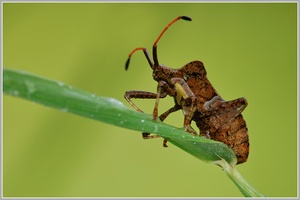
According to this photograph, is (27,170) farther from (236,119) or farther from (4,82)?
(4,82)

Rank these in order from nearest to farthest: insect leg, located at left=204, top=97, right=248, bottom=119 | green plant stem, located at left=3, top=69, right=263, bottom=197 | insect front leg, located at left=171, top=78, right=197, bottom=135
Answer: green plant stem, located at left=3, top=69, right=263, bottom=197, insect front leg, located at left=171, top=78, right=197, bottom=135, insect leg, located at left=204, top=97, right=248, bottom=119

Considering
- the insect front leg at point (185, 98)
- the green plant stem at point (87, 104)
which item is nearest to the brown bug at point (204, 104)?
the insect front leg at point (185, 98)

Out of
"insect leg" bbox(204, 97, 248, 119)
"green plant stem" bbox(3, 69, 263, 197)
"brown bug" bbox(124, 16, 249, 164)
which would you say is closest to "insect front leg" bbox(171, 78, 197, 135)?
"brown bug" bbox(124, 16, 249, 164)

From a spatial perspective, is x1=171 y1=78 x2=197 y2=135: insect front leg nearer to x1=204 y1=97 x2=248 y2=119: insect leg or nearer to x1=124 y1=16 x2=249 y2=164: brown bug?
x1=124 y1=16 x2=249 y2=164: brown bug

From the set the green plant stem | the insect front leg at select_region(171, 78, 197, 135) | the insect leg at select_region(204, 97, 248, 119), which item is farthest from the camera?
the insect leg at select_region(204, 97, 248, 119)

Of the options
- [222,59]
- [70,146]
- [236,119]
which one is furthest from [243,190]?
[222,59]

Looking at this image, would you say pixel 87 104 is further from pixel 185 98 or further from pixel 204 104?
pixel 204 104

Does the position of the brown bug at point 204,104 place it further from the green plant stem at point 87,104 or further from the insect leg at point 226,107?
the green plant stem at point 87,104
